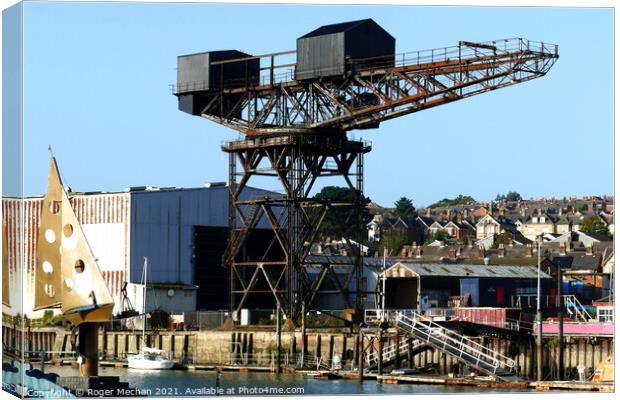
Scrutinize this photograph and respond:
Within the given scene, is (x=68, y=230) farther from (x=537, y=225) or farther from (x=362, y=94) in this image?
(x=537, y=225)

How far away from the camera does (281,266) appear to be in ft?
258

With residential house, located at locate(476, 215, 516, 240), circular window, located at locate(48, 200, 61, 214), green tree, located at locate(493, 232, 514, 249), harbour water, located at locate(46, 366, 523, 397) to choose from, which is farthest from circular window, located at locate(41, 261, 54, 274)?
residential house, located at locate(476, 215, 516, 240)

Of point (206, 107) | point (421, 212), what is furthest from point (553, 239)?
point (206, 107)

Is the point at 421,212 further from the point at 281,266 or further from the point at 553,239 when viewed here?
the point at 281,266

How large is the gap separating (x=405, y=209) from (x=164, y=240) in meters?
82.9

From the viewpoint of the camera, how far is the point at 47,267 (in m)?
41.4

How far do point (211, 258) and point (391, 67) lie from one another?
19.9 m

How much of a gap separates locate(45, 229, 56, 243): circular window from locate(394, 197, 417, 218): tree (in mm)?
115676

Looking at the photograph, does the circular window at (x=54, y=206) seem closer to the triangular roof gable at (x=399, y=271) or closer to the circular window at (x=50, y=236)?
the circular window at (x=50, y=236)

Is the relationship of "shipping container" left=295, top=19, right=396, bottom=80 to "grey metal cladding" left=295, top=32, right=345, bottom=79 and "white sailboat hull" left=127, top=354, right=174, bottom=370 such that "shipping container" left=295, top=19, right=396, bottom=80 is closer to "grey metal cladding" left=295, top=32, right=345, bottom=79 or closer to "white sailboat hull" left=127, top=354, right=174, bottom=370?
"grey metal cladding" left=295, top=32, right=345, bottom=79

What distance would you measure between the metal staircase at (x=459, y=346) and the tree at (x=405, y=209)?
90.8 metres

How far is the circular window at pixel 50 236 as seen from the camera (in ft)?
137

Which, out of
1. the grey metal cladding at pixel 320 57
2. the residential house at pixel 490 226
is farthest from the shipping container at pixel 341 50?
the residential house at pixel 490 226

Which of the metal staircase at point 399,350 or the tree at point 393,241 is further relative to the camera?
the tree at point 393,241
